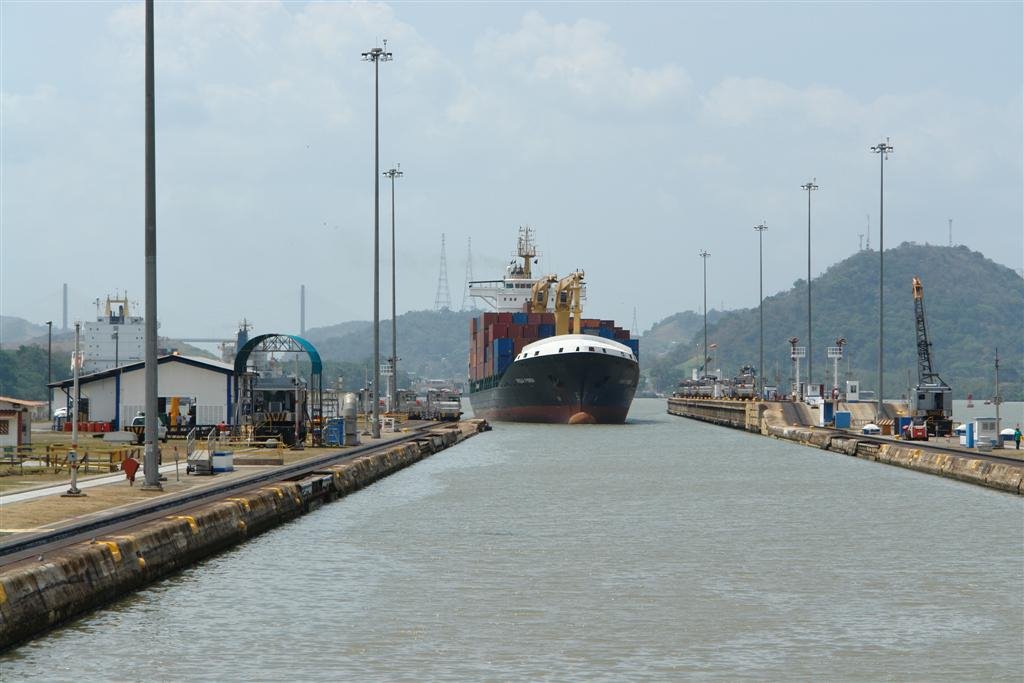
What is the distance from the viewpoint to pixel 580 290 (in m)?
136

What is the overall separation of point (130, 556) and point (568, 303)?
111m

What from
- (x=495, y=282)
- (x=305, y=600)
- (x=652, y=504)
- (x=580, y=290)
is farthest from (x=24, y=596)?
(x=495, y=282)

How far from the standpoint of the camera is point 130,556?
25.4 m

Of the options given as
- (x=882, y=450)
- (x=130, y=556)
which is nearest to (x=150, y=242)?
(x=130, y=556)

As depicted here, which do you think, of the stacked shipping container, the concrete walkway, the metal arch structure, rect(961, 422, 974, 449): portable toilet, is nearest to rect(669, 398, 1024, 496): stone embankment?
rect(961, 422, 974, 449): portable toilet

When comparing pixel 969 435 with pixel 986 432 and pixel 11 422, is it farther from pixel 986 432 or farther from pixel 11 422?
pixel 11 422

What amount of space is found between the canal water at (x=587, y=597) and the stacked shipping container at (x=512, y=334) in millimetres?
87711

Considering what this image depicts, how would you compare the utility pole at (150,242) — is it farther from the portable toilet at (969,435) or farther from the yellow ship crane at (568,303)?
the yellow ship crane at (568,303)

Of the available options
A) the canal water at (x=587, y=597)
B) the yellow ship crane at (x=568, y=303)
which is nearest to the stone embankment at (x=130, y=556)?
the canal water at (x=587, y=597)

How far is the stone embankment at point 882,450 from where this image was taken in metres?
52.0

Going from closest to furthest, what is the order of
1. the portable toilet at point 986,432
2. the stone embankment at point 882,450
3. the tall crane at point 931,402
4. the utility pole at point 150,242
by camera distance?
the utility pole at point 150,242 < the stone embankment at point 882,450 < the portable toilet at point 986,432 < the tall crane at point 931,402

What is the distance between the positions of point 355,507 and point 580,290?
93470 mm

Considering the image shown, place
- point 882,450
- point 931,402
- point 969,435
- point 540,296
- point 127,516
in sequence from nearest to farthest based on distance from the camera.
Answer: point 127,516, point 969,435, point 882,450, point 931,402, point 540,296

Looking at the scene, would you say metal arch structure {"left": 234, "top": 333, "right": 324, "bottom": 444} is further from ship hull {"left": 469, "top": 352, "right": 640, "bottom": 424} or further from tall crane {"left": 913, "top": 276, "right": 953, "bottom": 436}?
ship hull {"left": 469, "top": 352, "right": 640, "bottom": 424}
